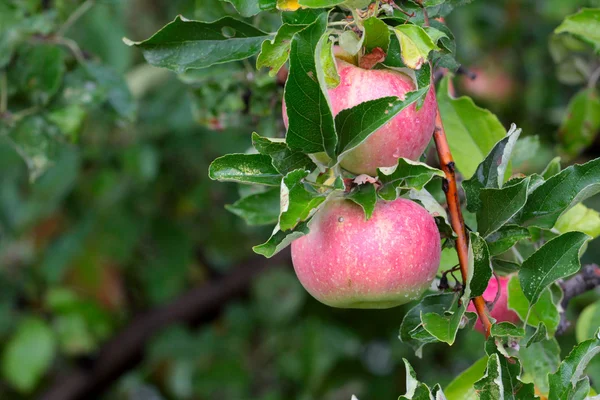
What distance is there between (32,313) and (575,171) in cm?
190

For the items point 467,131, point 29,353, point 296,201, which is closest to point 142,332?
point 29,353

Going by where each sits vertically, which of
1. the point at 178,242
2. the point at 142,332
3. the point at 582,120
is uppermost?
the point at 582,120

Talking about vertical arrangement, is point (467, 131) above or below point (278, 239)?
below

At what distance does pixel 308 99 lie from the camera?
2.07 ft

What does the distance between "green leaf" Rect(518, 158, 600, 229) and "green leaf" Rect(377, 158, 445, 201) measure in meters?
0.12

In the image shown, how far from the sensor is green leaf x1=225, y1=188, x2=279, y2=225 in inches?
36.2

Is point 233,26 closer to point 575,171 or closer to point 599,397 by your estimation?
point 575,171

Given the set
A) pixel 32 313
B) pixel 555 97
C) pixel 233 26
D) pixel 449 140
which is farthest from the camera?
pixel 32 313

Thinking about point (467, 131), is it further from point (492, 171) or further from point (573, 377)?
point (573, 377)

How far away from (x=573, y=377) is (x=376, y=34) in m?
0.33

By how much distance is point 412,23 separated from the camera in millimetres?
688

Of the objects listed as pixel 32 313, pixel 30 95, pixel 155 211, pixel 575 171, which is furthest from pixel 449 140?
pixel 32 313

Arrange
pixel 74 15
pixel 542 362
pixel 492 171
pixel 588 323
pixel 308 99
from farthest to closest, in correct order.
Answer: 1. pixel 74 15
2. pixel 588 323
3. pixel 542 362
4. pixel 492 171
5. pixel 308 99

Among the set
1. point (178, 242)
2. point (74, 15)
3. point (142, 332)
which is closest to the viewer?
point (74, 15)
